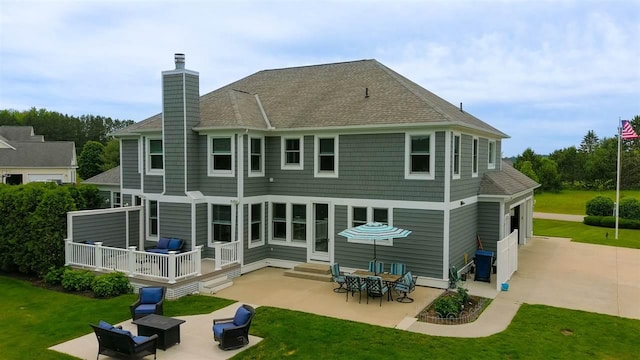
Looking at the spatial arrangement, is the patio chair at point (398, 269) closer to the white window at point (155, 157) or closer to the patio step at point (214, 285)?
the patio step at point (214, 285)

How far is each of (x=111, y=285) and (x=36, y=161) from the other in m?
43.4

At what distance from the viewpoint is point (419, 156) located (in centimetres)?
1448

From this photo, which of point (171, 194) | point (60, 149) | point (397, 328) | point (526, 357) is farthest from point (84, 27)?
point (60, 149)

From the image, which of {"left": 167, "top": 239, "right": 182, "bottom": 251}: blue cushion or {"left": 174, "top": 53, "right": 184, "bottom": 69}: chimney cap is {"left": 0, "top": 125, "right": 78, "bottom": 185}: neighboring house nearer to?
{"left": 167, "top": 239, "right": 182, "bottom": 251}: blue cushion

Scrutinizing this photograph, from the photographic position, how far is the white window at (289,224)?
16.6 m

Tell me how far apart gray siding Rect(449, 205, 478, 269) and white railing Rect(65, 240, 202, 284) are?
8440mm

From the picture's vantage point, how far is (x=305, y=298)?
42.5 feet

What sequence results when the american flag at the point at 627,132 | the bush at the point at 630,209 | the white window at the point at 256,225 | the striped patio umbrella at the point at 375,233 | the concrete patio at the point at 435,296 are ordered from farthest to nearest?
the bush at the point at 630,209, the american flag at the point at 627,132, the white window at the point at 256,225, the striped patio umbrella at the point at 375,233, the concrete patio at the point at 435,296

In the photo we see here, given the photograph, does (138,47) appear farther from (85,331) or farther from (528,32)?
(528,32)

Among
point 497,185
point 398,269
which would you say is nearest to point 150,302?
point 398,269

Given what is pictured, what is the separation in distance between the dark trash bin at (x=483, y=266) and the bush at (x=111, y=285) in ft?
38.2

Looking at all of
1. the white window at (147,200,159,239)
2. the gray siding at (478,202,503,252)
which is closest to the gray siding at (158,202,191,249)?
the white window at (147,200,159,239)

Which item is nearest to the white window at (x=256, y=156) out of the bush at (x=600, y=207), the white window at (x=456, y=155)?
the white window at (x=456, y=155)

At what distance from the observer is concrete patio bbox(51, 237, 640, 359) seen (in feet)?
32.3
